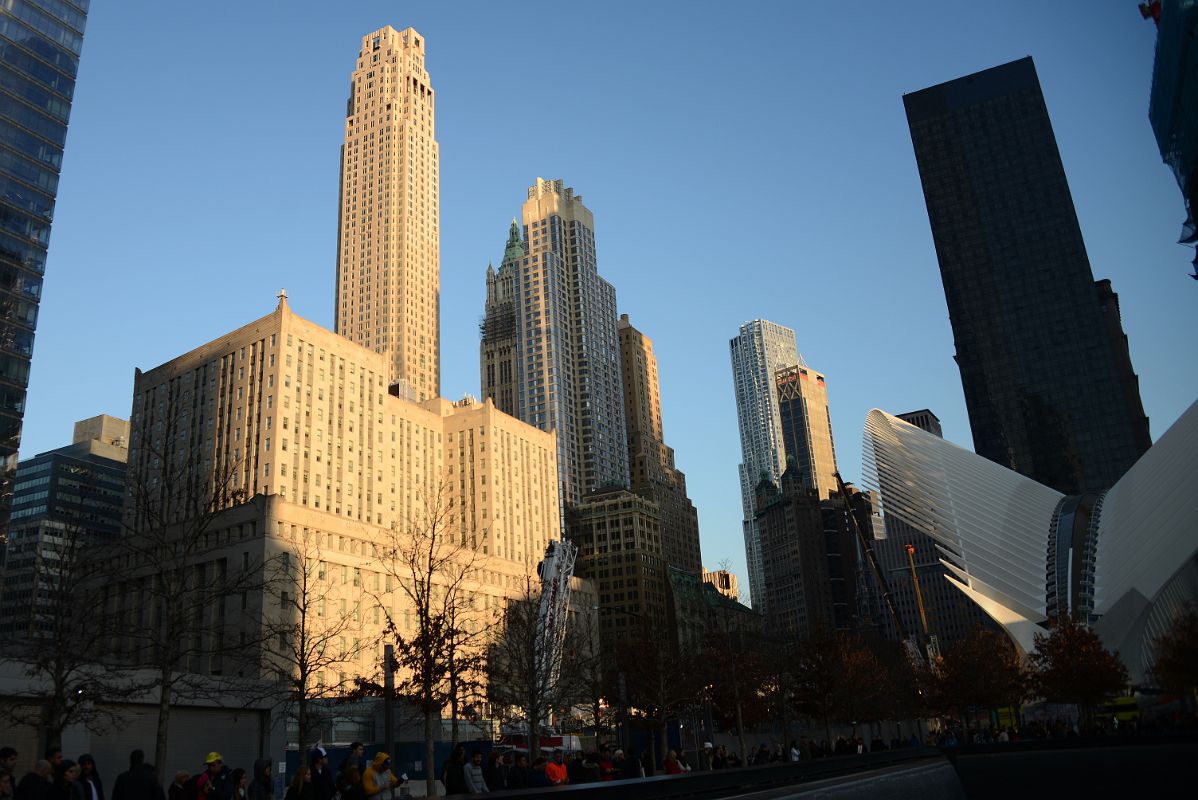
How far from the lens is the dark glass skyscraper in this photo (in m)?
68.2

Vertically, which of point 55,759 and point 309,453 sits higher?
point 309,453

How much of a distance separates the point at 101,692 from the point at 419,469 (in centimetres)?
9271

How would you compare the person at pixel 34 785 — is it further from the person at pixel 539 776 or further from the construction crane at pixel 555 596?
the construction crane at pixel 555 596

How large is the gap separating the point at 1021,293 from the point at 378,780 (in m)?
178

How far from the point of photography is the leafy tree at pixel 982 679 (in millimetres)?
66250

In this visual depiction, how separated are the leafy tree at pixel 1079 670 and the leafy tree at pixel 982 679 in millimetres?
6629

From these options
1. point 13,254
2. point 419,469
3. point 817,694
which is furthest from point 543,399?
point 817,694

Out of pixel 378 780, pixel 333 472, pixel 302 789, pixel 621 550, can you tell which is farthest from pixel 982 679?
pixel 621 550

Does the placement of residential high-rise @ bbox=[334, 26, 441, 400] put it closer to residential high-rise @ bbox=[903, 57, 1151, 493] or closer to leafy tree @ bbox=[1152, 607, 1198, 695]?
residential high-rise @ bbox=[903, 57, 1151, 493]

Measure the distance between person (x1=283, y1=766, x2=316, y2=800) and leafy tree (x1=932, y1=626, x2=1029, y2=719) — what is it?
61.5 m

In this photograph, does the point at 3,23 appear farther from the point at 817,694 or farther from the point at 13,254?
the point at 817,694

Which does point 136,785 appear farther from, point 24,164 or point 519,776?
point 24,164

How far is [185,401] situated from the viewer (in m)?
105

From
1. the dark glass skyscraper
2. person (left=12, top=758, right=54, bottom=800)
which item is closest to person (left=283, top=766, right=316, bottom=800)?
person (left=12, top=758, right=54, bottom=800)
